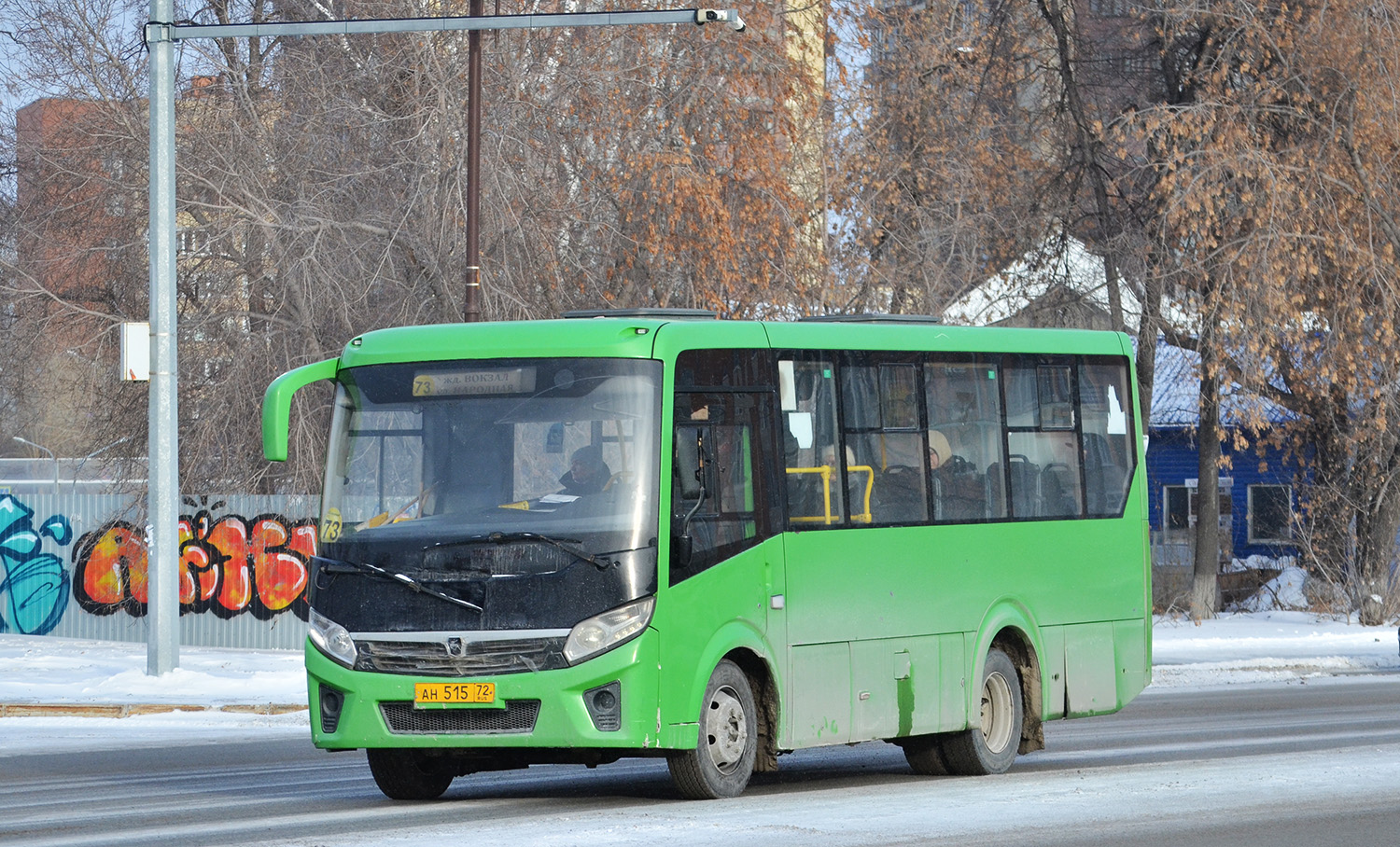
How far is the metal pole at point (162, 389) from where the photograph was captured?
20.6 metres

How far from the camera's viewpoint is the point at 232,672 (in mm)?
22172

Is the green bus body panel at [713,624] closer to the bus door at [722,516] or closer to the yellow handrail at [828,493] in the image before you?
the bus door at [722,516]

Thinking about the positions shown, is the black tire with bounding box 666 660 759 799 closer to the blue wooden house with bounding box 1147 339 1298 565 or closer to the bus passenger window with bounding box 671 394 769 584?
the bus passenger window with bounding box 671 394 769 584

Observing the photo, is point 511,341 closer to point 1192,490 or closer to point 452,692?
point 452,692

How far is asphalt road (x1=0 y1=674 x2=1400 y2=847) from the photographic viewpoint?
982 cm

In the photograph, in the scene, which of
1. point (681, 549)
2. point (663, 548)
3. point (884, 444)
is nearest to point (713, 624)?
point (681, 549)

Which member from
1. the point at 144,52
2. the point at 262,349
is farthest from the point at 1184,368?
the point at 144,52

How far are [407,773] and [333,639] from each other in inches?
43.6

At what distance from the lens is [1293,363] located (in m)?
30.0

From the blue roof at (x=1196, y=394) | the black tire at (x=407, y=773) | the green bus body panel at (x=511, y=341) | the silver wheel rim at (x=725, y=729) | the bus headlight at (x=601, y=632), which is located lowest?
the black tire at (x=407, y=773)

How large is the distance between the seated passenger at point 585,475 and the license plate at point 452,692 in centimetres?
114

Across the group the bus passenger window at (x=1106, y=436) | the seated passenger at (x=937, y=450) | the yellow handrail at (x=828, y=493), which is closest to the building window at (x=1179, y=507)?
the bus passenger window at (x=1106, y=436)

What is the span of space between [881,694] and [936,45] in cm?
2195

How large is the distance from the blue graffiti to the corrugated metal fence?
0.04ft
